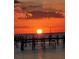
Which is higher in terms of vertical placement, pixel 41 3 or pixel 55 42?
pixel 41 3

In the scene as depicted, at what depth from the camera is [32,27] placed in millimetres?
8516

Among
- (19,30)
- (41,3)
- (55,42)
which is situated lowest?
(55,42)

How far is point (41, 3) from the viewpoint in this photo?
28.6 feet
